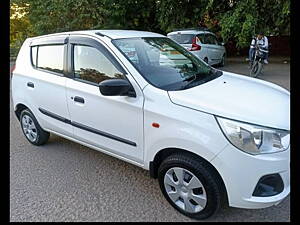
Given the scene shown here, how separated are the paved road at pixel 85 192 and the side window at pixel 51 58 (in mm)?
1193

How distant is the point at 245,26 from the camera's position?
10.2 meters

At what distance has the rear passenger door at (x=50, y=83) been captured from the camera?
3.20 m

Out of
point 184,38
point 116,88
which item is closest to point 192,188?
point 116,88

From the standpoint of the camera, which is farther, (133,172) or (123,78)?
(133,172)

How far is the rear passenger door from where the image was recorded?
10.5 ft

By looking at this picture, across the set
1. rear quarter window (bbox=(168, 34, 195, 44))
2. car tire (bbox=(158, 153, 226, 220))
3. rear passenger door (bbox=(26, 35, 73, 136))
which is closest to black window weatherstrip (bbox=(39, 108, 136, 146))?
rear passenger door (bbox=(26, 35, 73, 136))

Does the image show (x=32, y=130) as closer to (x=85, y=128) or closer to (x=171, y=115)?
(x=85, y=128)

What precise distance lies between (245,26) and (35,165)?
9484 mm

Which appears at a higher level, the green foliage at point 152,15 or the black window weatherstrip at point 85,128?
the green foliage at point 152,15

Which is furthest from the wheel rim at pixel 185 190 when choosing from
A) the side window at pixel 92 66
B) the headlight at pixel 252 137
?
the side window at pixel 92 66

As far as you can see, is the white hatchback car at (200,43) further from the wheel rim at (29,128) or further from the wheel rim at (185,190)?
the wheel rim at (185,190)

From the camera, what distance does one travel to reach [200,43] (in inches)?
368

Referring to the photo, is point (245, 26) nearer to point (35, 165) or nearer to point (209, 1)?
point (209, 1)
